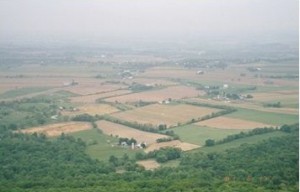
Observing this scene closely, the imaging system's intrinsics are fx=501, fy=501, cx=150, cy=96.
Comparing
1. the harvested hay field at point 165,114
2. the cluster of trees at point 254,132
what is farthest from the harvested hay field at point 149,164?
the harvested hay field at point 165,114

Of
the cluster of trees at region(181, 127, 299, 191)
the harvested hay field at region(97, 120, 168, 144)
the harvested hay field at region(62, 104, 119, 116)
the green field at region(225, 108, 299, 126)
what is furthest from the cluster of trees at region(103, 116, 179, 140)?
the green field at region(225, 108, 299, 126)

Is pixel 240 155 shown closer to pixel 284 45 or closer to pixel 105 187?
pixel 105 187

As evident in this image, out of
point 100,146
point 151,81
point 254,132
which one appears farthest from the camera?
point 151,81

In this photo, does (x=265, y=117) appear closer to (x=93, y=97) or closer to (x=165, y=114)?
(x=165, y=114)

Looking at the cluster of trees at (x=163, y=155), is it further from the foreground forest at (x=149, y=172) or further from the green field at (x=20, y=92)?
the green field at (x=20, y=92)

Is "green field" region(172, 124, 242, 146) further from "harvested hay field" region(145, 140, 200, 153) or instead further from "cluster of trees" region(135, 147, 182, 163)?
"cluster of trees" region(135, 147, 182, 163)

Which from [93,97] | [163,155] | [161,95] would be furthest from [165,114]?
[163,155]
